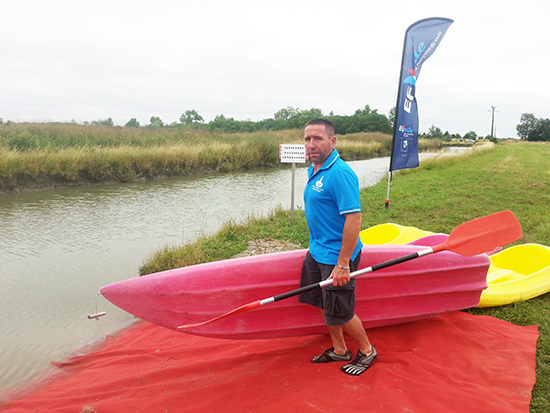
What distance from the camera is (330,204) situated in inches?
96.2

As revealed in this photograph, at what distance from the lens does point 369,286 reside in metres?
3.21

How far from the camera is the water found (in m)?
4.20

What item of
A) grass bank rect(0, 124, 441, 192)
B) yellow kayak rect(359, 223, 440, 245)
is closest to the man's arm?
yellow kayak rect(359, 223, 440, 245)

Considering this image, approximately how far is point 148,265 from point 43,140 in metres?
13.6

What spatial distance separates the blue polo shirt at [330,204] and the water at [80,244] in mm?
2926

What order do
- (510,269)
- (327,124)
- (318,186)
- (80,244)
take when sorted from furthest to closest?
(80,244), (510,269), (327,124), (318,186)

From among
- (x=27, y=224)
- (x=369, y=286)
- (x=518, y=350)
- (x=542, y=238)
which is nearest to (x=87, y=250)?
(x=27, y=224)

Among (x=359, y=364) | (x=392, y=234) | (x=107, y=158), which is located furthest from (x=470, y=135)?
(x=359, y=364)

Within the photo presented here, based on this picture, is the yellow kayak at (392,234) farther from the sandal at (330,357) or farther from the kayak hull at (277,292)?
the sandal at (330,357)

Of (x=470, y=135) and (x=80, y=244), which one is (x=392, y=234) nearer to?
(x=80, y=244)

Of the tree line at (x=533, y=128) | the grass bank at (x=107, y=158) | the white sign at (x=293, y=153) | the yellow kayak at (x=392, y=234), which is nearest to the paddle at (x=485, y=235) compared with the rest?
the yellow kayak at (x=392, y=234)

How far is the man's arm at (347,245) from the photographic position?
7.64 feet

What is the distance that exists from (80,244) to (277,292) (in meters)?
5.59

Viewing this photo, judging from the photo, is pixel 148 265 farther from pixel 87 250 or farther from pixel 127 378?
pixel 127 378
